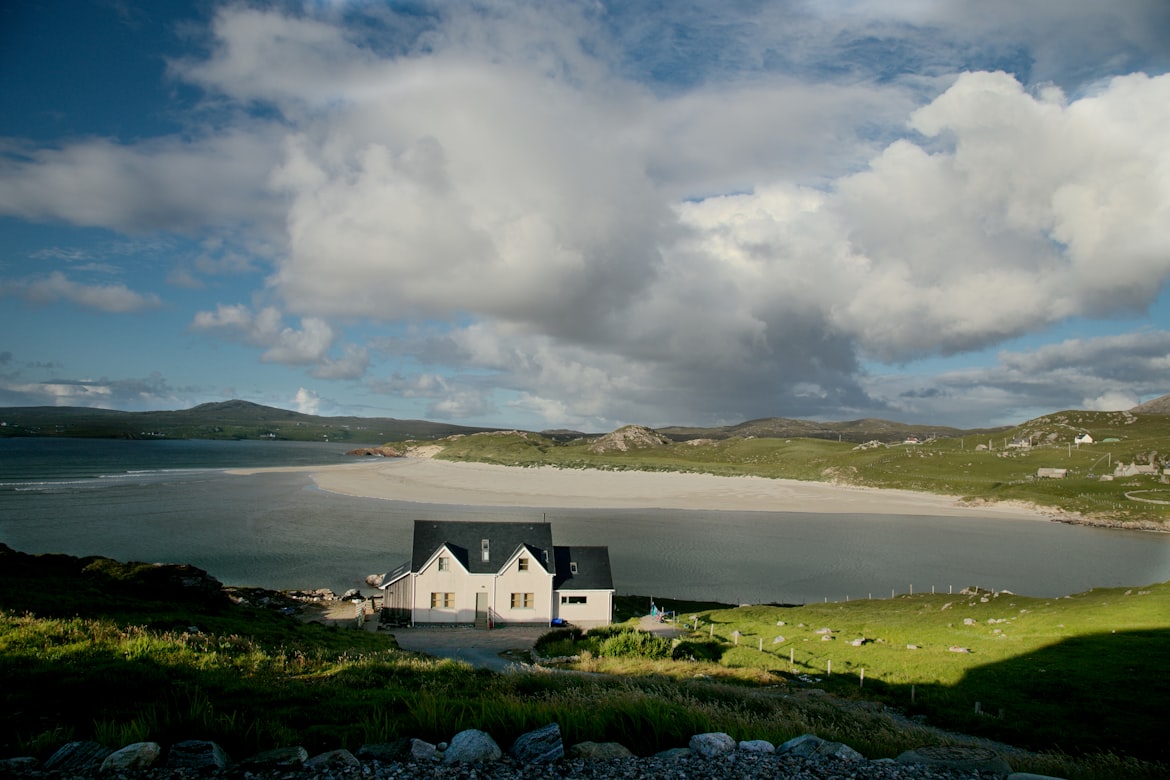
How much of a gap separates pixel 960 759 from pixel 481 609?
32656 millimetres

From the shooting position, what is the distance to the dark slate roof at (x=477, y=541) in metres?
37.5

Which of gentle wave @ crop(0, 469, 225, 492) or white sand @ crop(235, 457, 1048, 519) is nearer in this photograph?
gentle wave @ crop(0, 469, 225, 492)

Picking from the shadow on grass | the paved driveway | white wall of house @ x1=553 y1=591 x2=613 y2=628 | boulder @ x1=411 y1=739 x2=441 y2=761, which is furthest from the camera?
white wall of house @ x1=553 y1=591 x2=613 y2=628

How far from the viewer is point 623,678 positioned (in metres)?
15.8

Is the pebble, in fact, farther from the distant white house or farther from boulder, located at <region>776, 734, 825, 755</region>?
the distant white house

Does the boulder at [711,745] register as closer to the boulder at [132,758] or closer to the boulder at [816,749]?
the boulder at [816,749]

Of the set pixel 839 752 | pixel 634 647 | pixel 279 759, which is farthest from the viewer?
pixel 634 647

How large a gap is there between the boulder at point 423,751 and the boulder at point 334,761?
0.59m

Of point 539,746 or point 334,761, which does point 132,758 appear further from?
point 539,746

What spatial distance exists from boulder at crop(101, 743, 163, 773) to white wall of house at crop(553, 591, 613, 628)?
33.2 meters

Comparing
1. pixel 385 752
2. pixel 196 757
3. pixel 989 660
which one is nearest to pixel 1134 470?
pixel 989 660

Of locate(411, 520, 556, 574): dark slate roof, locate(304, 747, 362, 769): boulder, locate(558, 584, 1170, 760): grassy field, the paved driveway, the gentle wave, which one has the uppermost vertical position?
locate(304, 747, 362, 769): boulder

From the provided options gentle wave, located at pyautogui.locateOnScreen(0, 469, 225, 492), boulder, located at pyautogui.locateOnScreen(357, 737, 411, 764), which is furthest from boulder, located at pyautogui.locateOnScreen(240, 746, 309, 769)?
gentle wave, located at pyautogui.locateOnScreen(0, 469, 225, 492)

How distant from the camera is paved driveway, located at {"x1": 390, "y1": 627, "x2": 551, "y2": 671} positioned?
91.9ft
